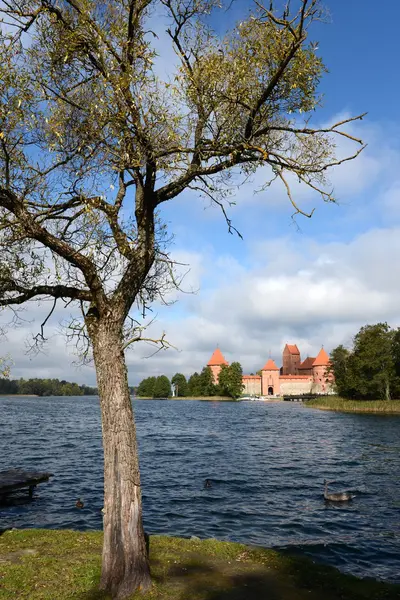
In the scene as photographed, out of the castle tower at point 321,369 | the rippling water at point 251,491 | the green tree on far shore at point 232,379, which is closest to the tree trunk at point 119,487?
the rippling water at point 251,491

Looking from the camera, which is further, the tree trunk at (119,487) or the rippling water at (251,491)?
the rippling water at (251,491)

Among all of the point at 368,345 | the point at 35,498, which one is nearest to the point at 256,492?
the point at 35,498

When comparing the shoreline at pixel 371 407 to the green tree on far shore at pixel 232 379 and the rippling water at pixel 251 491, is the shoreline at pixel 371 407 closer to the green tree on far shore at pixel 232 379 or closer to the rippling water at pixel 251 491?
the rippling water at pixel 251 491

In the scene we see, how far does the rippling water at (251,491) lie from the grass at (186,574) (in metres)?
3.81

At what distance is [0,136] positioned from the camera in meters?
8.27

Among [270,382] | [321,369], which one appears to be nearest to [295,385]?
[270,382]

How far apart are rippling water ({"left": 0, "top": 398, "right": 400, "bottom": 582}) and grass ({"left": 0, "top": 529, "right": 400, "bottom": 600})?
12.5 ft

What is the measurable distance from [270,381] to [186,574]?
19285cm

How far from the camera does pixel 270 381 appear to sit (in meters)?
198

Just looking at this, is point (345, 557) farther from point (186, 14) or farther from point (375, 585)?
point (186, 14)

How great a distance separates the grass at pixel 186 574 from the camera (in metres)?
8.95

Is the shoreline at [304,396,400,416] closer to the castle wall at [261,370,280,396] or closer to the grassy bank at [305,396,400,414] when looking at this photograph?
the grassy bank at [305,396,400,414]

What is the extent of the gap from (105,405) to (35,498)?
16.3m

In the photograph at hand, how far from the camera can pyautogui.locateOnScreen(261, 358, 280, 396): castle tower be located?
197000 mm
